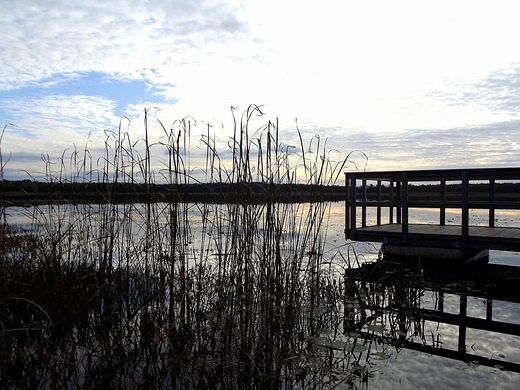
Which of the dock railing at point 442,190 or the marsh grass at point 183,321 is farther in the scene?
the dock railing at point 442,190

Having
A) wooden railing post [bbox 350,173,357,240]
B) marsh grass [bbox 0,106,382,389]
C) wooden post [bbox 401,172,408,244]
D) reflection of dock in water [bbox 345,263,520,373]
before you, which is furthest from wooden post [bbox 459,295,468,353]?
wooden railing post [bbox 350,173,357,240]

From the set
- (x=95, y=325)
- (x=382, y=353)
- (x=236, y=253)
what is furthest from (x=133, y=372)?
(x=382, y=353)

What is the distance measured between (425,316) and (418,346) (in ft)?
2.76

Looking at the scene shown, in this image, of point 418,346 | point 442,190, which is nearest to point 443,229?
point 442,190

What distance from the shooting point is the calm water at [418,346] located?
2.72 metres

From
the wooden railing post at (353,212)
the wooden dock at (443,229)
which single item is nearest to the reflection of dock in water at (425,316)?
the wooden dock at (443,229)

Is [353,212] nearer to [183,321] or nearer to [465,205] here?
[465,205]

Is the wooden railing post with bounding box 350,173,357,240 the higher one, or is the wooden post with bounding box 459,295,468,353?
the wooden railing post with bounding box 350,173,357,240

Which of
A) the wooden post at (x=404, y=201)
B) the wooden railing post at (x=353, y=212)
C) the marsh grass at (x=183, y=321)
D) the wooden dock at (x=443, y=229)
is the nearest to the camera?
the marsh grass at (x=183, y=321)

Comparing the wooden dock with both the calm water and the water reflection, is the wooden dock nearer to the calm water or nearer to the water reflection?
the water reflection

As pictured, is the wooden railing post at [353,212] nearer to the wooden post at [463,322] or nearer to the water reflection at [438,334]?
the water reflection at [438,334]

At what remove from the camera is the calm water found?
2.72 metres

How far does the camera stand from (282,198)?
3283mm

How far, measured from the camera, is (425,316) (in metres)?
4.09
